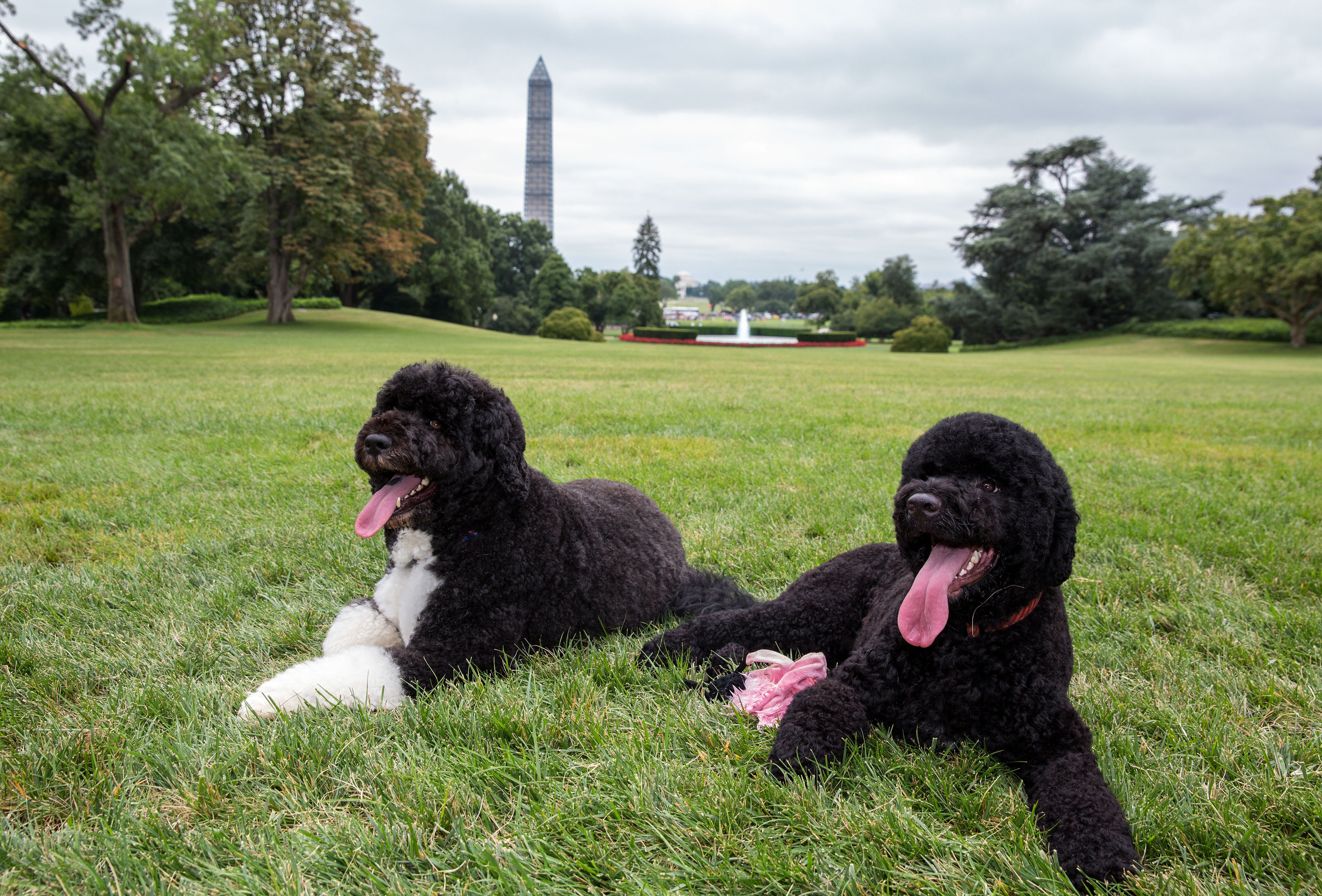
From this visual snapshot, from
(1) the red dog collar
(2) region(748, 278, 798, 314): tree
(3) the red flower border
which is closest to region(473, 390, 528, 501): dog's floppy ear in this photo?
(1) the red dog collar

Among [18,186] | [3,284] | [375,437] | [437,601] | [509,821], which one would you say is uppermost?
[18,186]

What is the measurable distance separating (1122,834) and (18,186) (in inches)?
1824

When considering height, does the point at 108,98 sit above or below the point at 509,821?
above

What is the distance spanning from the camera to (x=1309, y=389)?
52.4 ft

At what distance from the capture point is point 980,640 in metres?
2.19

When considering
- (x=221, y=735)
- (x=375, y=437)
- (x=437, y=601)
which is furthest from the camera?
(x=437, y=601)

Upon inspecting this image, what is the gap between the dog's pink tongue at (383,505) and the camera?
101 inches

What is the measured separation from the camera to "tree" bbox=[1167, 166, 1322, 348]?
34781 millimetres

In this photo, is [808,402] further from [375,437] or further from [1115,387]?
[375,437]

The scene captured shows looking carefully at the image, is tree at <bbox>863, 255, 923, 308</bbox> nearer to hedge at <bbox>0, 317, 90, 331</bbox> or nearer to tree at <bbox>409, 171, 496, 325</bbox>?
tree at <bbox>409, 171, 496, 325</bbox>

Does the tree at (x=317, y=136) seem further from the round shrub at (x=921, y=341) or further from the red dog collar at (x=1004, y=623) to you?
the red dog collar at (x=1004, y=623)

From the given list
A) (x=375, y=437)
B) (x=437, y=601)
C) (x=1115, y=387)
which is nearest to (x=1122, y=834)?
(x=437, y=601)

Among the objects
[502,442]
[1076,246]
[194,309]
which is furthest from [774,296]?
[502,442]

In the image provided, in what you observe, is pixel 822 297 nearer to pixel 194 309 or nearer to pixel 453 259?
pixel 453 259
